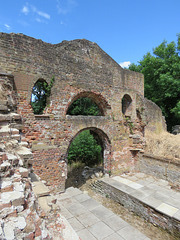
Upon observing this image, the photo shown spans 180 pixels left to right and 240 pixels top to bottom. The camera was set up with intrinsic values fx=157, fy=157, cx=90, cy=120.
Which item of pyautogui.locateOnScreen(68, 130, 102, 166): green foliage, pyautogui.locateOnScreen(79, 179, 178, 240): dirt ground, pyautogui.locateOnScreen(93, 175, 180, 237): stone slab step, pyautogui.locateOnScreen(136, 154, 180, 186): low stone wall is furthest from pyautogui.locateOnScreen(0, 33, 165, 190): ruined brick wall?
pyautogui.locateOnScreen(68, 130, 102, 166): green foliage

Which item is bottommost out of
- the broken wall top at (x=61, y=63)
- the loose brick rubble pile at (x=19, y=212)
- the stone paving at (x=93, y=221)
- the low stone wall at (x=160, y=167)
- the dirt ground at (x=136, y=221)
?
the dirt ground at (x=136, y=221)

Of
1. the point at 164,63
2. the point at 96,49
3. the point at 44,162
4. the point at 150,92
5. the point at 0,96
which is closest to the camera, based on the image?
the point at 0,96

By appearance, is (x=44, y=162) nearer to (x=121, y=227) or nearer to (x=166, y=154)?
(x=121, y=227)

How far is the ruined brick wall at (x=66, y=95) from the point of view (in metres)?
5.67

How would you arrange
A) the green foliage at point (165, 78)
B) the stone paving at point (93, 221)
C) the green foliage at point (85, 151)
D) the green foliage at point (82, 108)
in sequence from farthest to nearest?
the green foliage at point (82, 108) → the green foliage at point (165, 78) → the green foliage at point (85, 151) → the stone paving at point (93, 221)

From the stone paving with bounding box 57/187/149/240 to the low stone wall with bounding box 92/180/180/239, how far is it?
150 centimetres

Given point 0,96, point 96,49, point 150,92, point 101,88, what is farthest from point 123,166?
point 150,92

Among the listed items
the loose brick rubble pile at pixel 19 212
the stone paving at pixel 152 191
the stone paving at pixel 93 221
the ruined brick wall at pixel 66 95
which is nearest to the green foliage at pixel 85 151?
the ruined brick wall at pixel 66 95

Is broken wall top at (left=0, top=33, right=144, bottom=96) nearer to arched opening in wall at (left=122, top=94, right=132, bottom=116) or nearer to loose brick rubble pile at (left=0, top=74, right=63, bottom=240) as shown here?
arched opening in wall at (left=122, top=94, right=132, bottom=116)

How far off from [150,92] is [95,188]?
586 inches

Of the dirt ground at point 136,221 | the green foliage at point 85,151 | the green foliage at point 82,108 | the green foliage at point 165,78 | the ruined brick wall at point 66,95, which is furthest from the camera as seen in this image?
the green foliage at point 82,108

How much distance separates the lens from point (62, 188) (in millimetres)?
6711

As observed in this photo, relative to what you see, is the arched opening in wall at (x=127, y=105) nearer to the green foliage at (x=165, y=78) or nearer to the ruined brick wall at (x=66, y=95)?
the ruined brick wall at (x=66, y=95)

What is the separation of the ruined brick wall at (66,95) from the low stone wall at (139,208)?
1.13 meters
